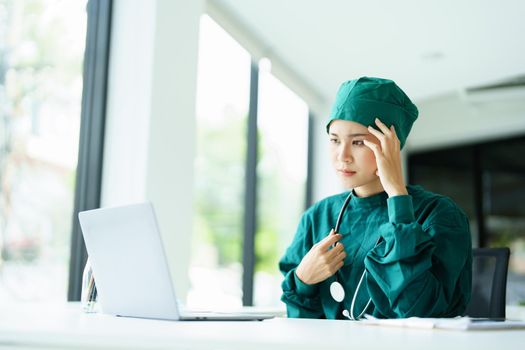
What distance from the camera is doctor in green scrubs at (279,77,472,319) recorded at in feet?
4.64

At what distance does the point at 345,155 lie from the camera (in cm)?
160

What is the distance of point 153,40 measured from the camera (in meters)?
3.06

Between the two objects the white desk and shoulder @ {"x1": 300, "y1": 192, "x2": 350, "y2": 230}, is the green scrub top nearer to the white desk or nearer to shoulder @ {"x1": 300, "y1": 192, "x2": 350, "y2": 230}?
shoulder @ {"x1": 300, "y1": 192, "x2": 350, "y2": 230}

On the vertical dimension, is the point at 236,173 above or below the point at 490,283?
above

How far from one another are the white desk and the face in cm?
58

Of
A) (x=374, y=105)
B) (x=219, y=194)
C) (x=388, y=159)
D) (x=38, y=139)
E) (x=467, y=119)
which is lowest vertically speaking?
(x=388, y=159)

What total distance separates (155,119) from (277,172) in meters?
5.63

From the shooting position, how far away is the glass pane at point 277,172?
5711 mm

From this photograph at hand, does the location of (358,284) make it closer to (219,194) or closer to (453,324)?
(453,324)

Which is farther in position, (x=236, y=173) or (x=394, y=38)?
(x=236, y=173)

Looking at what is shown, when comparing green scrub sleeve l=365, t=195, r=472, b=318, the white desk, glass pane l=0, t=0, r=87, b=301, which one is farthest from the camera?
glass pane l=0, t=0, r=87, b=301

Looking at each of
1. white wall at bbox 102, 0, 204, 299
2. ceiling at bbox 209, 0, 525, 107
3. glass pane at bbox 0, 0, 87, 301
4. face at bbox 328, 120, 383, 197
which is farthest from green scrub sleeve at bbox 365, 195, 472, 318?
ceiling at bbox 209, 0, 525, 107

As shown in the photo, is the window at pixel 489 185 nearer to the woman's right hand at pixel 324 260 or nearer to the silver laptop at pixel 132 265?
the woman's right hand at pixel 324 260

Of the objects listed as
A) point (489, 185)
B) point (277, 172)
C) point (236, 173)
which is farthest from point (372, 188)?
point (236, 173)
